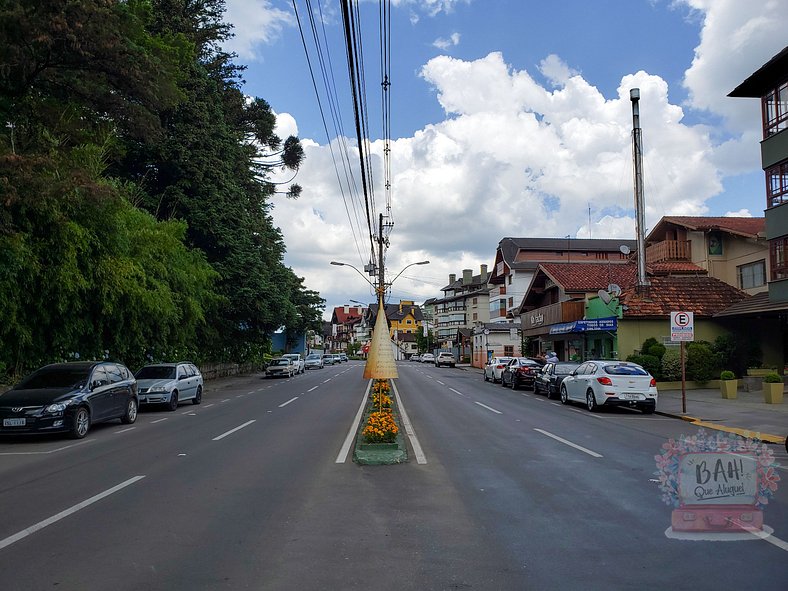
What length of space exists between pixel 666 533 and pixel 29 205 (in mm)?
14884

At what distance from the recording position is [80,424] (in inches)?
530

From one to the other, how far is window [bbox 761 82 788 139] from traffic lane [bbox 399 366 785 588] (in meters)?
16.4

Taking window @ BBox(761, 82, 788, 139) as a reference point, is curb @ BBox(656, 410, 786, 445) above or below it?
below

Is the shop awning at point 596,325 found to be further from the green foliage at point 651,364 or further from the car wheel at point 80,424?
the car wheel at point 80,424

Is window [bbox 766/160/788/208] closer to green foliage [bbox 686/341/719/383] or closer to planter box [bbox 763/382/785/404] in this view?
green foliage [bbox 686/341/719/383]

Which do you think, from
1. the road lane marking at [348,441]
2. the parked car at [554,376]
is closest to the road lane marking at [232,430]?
the road lane marking at [348,441]

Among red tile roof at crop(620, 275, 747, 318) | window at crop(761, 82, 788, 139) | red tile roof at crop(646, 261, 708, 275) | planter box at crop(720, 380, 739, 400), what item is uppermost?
window at crop(761, 82, 788, 139)

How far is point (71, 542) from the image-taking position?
589 cm

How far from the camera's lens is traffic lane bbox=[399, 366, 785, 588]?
17.5ft

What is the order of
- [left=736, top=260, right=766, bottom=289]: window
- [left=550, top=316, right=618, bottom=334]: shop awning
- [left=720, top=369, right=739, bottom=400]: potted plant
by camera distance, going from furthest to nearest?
[left=736, top=260, right=766, bottom=289]: window, [left=550, top=316, right=618, bottom=334]: shop awning, [left=720, top=369, right=739, bottom=400]: potted plant

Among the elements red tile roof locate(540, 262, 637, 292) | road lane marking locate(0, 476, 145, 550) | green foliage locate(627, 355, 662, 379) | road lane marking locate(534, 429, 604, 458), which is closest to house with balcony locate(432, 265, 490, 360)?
red tile roof locate(540, 262, 637, 292)

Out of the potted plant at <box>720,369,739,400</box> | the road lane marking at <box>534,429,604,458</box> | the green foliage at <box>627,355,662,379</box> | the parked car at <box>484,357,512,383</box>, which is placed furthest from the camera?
the parked car at <box>484,357,512,383</box>

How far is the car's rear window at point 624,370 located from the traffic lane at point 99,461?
1016cm

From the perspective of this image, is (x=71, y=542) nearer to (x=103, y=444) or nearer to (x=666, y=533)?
(x=666, y=533)
